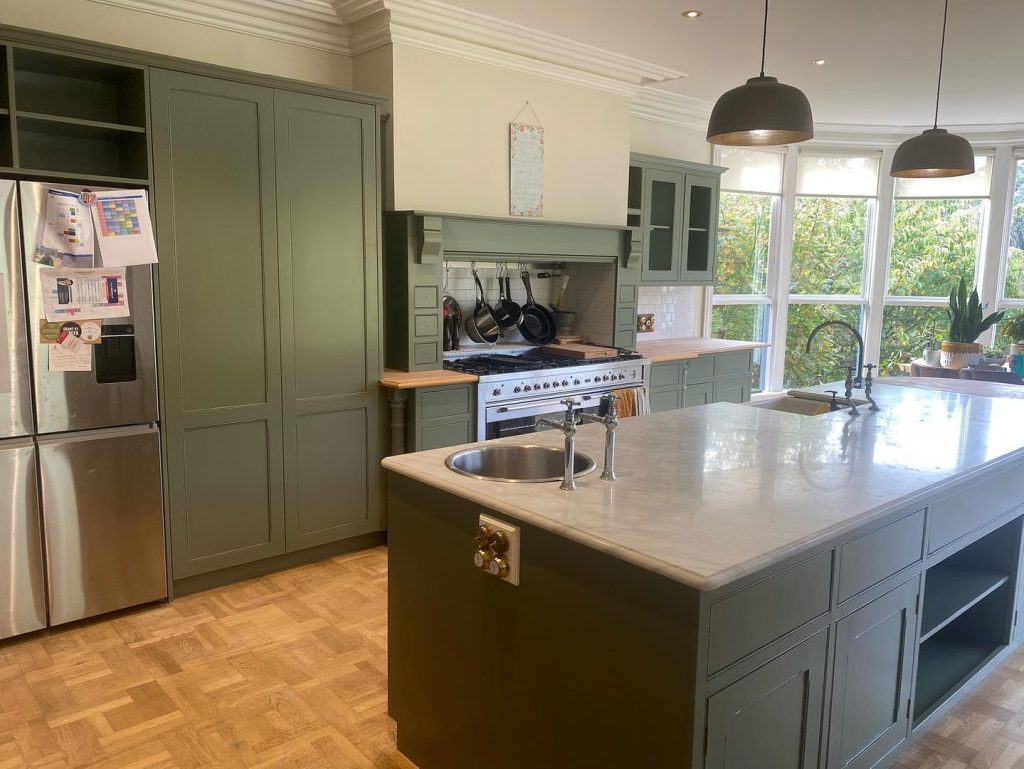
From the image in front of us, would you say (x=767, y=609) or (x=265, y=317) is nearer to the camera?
(x=767, y=609)

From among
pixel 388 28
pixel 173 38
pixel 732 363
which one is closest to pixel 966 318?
pixel 732 363

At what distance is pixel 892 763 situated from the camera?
234 centimetres

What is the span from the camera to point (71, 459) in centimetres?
304

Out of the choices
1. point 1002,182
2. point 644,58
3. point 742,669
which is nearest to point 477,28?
point 644,58

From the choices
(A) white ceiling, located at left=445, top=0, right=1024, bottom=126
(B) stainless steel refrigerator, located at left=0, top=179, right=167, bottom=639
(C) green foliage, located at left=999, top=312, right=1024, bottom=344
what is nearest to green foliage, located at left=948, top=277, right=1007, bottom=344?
(C) green foliage, located at left=999, top=312, right=1024, bottom=344

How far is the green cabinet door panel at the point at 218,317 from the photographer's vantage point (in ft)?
10.6

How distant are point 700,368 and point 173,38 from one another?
3.88 m

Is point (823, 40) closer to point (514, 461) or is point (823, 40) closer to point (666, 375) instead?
point (666, 375)

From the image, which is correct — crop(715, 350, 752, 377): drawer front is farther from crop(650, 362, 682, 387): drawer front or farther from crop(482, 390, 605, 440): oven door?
crop(482, 390, 605, 440): oven door

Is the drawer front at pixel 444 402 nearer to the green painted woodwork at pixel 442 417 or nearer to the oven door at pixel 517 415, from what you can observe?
the green painted woodwork at pixel 442 417

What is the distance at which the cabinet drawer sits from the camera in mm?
1552

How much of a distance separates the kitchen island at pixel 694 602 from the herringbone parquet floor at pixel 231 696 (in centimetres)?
18

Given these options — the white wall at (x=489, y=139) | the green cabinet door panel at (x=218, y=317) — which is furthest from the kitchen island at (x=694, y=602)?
the white wall at (x=489, y=139)

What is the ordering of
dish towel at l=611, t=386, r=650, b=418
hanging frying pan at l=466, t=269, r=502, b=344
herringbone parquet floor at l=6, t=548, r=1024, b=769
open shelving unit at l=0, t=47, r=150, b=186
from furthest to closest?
hanging frying pan at l=466, t=269, r=502, b=344
dish towel at l=611, t=386, r=650, b=418
open shelving unit at l=0, t=47, r=150, b=186
herringbone parquet floor at l=6, t=548, r=1024, b=769
